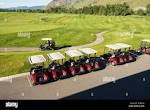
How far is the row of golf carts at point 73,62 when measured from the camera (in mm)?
12922

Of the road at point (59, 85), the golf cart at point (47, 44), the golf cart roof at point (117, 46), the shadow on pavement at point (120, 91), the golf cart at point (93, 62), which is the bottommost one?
the shadow on pavement at point (120, 91)

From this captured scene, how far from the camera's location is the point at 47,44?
1400 centimetres

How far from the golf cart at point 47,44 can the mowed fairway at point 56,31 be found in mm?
249

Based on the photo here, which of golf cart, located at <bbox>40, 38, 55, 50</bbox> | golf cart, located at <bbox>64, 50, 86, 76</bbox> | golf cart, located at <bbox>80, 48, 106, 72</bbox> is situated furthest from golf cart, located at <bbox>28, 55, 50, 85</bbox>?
golf cart, located at <bbox>80, 48, 106, 72</bbox>

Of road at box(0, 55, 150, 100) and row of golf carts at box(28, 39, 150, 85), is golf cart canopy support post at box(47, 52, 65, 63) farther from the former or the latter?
road at box(0, 55, 150, 100)

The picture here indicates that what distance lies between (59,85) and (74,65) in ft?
8.79

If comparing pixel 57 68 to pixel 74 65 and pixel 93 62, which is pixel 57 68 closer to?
pixel 74 65

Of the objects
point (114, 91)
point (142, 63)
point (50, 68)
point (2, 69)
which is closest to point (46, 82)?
point (50, 68)

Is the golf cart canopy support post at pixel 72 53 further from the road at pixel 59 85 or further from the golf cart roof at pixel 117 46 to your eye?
the golf cart roof at pixel 117 46

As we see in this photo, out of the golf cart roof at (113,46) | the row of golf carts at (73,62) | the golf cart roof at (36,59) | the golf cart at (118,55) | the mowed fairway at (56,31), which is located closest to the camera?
the golf cart roof at (36,59)

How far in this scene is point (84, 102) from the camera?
1127cm

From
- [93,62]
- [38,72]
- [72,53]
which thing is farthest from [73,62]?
[38,72]

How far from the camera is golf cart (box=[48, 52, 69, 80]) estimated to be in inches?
519

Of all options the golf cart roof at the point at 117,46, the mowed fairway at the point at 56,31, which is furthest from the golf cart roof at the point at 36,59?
the golf cart roof at the point at 117,46
